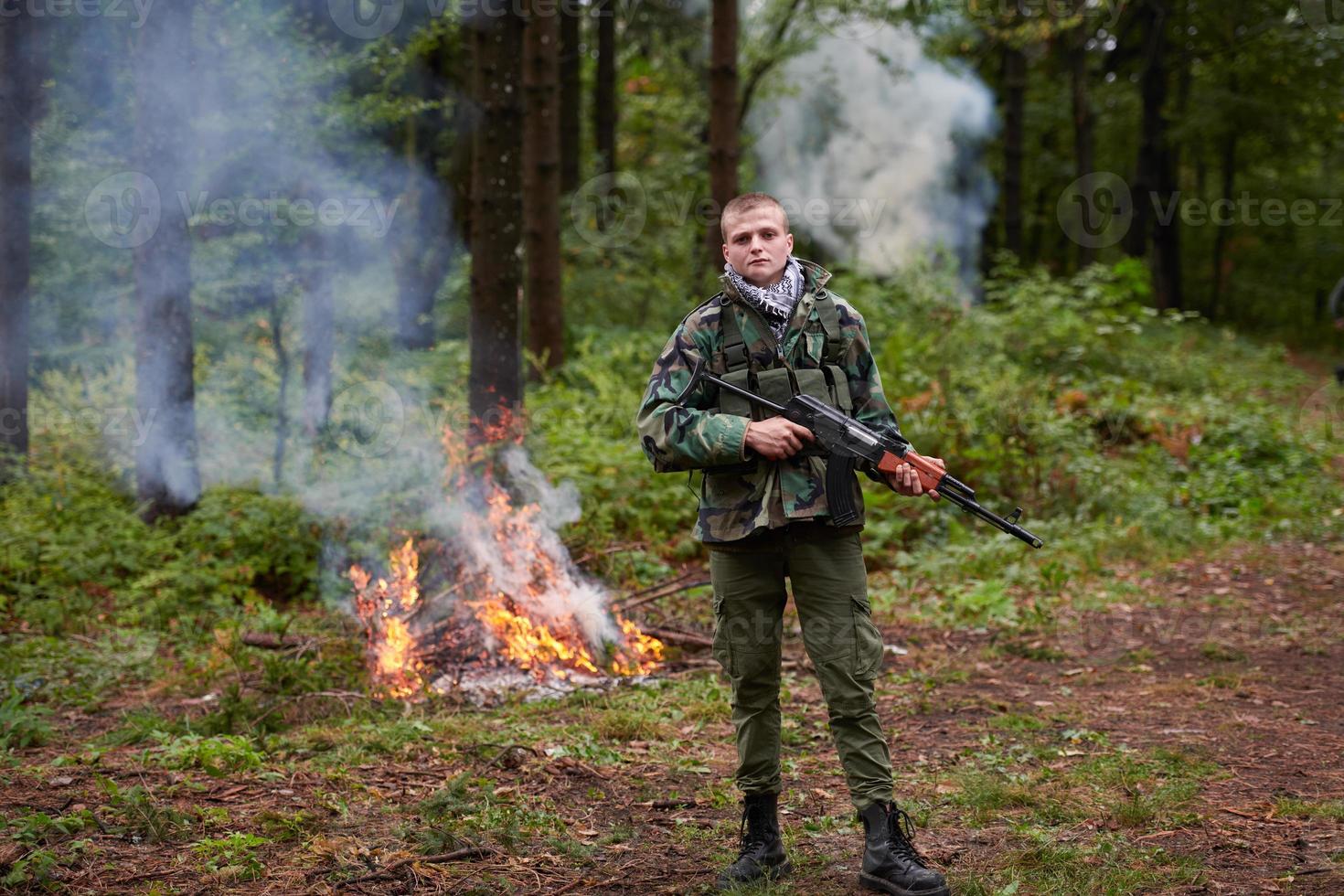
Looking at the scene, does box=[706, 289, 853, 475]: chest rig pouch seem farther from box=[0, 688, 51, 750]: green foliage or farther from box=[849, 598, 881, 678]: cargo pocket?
box=[0, 688, 51, 750]: green foliage

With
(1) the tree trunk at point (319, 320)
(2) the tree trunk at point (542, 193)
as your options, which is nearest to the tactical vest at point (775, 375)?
(1) the tree trunk at point (319, 320)

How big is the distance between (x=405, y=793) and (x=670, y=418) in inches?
82.5

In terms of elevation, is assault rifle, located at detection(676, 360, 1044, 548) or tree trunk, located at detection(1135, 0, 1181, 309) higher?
tree trunk, located at detection(1135, 0, 1181, 309)

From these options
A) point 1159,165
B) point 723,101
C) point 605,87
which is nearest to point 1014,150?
point 605,87

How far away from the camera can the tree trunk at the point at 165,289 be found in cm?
902

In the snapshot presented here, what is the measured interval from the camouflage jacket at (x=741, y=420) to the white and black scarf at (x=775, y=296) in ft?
0.08

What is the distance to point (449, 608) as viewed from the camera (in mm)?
6758

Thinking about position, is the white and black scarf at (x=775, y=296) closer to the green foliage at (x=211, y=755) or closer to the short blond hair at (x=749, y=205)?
the short blond hair at (x=749, y=205)

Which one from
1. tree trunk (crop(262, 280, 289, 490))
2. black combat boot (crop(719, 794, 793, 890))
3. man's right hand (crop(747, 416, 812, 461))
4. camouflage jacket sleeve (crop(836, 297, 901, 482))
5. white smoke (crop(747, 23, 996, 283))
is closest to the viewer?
man's right hand (crop(747, 416, 812, 461))

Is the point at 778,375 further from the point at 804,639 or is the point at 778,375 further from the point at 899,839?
the point at 899,839

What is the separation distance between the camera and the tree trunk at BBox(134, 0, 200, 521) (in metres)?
9.02

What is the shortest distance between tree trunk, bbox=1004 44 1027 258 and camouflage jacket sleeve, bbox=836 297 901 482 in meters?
18.1

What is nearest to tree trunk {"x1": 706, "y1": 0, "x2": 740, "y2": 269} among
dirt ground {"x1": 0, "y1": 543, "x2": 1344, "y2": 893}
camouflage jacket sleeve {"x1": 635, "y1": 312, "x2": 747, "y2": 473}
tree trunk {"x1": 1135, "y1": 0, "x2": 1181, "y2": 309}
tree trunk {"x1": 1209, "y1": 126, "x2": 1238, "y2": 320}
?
dirt ground {"x1": 0, "y1": 543, "x2": 1344, "y2": 893}

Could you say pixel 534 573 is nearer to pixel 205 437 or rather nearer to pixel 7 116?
pixel 205 437
